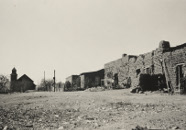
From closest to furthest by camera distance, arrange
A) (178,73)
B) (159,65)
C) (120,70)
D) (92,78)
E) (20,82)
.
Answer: (178,73) → (159,65) → (120,70) → (92,78) → (20,82)

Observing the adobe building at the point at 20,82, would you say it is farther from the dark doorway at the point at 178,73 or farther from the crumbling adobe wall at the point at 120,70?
the dark doorway at the point at 178,73

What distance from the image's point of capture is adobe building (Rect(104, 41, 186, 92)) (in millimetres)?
16281

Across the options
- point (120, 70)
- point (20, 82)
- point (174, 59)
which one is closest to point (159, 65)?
point (174, 59)

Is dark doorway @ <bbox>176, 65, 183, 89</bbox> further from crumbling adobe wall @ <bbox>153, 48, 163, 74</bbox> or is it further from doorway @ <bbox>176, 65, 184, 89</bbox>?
crumbling adobe wall @ <bbox>153, 48, 163, 74</bbox>

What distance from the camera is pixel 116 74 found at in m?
28.3

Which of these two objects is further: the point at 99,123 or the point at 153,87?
the point at 153,87

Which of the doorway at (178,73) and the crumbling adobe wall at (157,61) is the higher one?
the crumbling adobe wall at (157,61)

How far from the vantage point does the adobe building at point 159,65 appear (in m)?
16.3

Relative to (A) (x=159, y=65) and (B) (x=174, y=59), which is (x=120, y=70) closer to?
(A) (x=159, y=65)

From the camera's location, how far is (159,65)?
1872 cm

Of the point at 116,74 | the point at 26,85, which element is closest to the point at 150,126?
the point at 116,74

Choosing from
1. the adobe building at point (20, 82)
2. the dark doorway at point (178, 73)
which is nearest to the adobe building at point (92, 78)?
the dark doorway at point (178, 73)

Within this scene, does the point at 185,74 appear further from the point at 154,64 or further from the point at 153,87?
the point at 154,64

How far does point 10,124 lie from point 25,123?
0.43m
